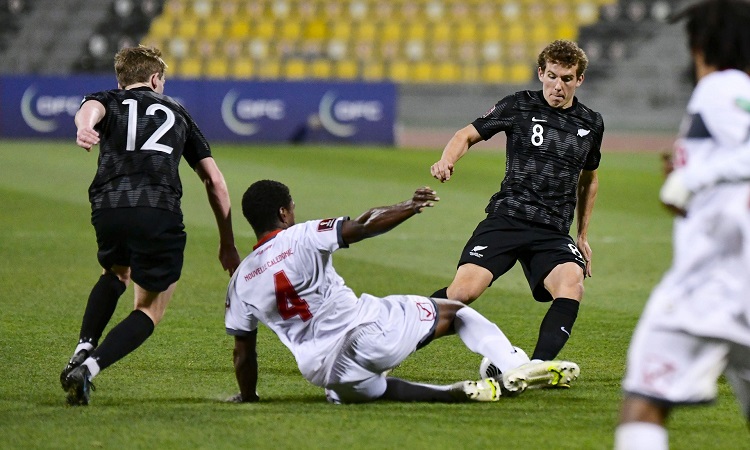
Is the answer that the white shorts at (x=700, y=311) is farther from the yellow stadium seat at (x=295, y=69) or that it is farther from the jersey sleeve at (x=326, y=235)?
the yellow stadium seat at (x=295, y=69)

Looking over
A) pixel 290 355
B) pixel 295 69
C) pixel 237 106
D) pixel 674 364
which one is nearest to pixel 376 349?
pixel 290 355

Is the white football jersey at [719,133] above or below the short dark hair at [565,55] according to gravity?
below

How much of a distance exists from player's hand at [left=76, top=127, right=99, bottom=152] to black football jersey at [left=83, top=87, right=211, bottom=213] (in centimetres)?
36

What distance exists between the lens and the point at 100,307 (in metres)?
5.64

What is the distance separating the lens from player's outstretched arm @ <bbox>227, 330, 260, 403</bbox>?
5.13 metres

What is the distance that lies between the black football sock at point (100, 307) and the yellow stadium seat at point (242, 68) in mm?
20608

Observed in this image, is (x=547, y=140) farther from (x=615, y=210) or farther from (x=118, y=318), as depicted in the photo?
(x=615, y=210)

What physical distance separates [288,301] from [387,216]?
0.66 m

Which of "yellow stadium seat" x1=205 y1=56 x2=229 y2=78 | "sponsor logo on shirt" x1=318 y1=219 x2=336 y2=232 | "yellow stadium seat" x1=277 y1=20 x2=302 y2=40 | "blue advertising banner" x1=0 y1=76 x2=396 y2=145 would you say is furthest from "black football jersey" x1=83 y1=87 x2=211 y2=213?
"yellow stadium seat" x1=277 y1=20 x2=302 y2=40

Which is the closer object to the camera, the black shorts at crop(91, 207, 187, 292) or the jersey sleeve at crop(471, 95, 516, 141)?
the black shorts at crop(91, 207, 187, 292)

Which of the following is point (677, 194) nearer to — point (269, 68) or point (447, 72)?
point (269, 68)

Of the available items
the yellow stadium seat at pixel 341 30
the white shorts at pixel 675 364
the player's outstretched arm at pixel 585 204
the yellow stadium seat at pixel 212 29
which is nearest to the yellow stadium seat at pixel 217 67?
the yellow stadium seat at pixel 212 29

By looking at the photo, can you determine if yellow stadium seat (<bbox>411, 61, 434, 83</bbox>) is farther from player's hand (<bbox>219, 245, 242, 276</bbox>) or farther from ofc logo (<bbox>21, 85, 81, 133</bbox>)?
player's hand (<bbox>219, 245, 242, 276</bbox>)

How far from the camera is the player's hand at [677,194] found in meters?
3.29
